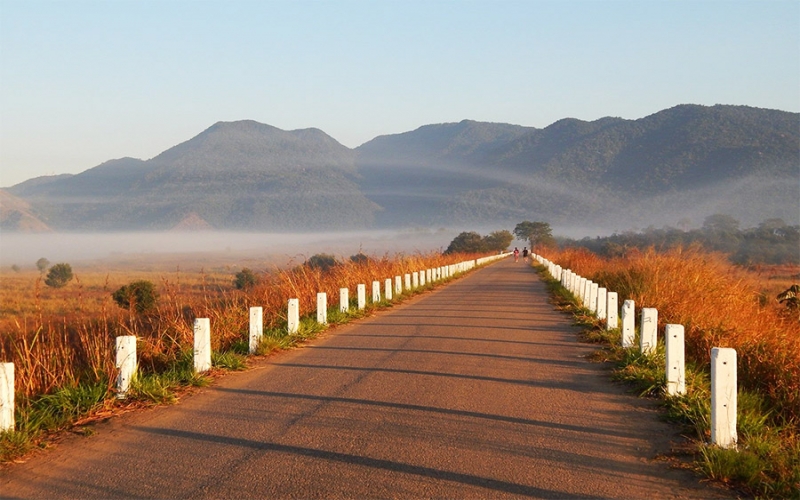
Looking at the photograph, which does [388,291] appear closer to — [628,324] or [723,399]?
[628,324]

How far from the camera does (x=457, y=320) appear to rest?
16562 millimetres

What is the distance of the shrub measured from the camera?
53438mm

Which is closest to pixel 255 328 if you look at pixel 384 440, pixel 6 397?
pixel 6 397

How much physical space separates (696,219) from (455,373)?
14838 cm

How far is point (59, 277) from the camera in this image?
54000 mm

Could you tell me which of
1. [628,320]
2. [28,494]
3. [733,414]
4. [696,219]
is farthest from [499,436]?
[696,219]

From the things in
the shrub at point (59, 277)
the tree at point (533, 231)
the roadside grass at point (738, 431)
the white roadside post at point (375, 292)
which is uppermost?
the tree at point (533, 231)

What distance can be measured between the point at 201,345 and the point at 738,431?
6314 millimetres

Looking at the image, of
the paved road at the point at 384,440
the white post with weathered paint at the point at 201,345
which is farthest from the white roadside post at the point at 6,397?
the white post with weathered paint at the point at 201,345

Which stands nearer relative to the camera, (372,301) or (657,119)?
(372,301)

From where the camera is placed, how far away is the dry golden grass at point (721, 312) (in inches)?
420

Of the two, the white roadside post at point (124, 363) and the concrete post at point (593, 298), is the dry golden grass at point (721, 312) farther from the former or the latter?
the white roadside post at point (124, 363)

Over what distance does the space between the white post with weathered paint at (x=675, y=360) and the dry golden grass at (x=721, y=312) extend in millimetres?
2021

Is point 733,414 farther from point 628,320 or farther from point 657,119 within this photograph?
point 657,119
